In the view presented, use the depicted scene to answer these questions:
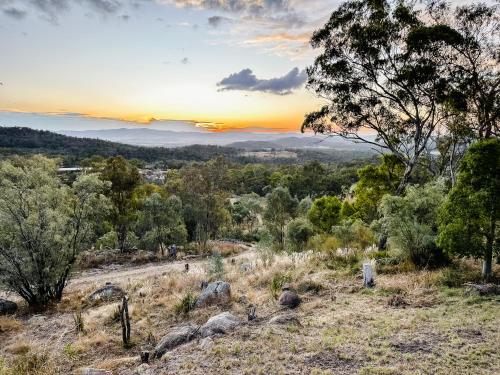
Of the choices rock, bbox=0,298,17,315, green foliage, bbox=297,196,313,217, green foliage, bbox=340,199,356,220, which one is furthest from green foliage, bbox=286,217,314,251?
rock, bbox=0,298,17,315

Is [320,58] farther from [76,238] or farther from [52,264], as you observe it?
[52,264]

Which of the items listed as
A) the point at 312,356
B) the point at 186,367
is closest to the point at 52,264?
the point at 186,367

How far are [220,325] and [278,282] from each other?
4.09 m

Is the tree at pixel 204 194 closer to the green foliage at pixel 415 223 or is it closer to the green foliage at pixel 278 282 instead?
the green foliage at pixel 278 282

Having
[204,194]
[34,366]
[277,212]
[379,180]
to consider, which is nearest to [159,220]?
[204,194]

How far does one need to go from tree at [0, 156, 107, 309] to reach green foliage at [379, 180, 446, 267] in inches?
469

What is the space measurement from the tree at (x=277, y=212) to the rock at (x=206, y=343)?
2492 cm

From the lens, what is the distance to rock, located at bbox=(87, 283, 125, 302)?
15.3 meters

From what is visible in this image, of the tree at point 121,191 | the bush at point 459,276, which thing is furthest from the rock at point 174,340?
the tree at point 121,191

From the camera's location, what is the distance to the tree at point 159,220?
31.4 meters

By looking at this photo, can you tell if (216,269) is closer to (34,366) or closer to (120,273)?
(34,366)

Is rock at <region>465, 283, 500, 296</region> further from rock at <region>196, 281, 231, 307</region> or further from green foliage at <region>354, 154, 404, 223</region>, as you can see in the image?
green foliage at <region>354, 154, 404, 223</region>

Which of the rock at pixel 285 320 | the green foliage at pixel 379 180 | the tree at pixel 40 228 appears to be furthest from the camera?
the green foliage at pixel 379 180

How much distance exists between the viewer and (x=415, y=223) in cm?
1196
